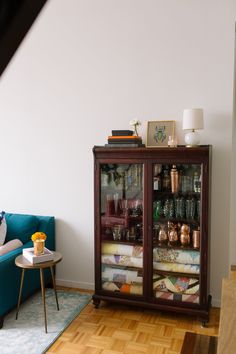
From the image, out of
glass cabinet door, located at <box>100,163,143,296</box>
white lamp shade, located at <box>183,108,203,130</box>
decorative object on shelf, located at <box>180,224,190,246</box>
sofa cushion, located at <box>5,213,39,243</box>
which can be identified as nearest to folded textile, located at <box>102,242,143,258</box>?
glass cabinet door, located at <box>100,163,143,296</box>

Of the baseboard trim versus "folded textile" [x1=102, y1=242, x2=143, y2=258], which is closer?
"folded textile" [x1=102, y1=242, x2=143, y2=258]

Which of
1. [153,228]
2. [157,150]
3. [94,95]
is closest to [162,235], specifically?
[153,228]

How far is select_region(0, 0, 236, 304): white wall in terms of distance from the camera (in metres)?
2.98

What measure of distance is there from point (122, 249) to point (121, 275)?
0.81 feet

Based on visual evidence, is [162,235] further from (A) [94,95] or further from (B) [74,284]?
(A) [94,95]

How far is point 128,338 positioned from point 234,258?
1.87 metres

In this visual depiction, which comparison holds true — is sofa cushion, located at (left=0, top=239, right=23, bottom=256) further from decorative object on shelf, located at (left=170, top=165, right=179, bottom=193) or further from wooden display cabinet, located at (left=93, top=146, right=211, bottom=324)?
decorative object on shelf, located at (left=170, top=165, right=179, bottom=193)

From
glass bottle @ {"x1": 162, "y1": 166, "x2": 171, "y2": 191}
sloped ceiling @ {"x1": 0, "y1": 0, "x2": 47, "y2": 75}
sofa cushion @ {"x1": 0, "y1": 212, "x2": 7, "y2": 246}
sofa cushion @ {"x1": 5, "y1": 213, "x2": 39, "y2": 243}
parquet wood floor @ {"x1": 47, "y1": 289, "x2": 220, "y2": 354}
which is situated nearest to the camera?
sloped ceiling @ {"x1": 0, "y1": 0, "x2": 47, "y2": 75}

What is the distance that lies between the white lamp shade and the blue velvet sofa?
5.55 ft

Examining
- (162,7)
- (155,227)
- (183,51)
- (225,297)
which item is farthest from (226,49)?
(225,297)

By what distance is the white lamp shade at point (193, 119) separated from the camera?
2.82 meters

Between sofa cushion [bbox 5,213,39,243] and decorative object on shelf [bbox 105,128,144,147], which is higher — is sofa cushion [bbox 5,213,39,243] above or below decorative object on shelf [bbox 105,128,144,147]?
below

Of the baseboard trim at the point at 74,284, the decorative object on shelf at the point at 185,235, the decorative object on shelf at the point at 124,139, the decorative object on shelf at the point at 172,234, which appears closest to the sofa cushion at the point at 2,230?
the baseboard trim at the point at 74,284

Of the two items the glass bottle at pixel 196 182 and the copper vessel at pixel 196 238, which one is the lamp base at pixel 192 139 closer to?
the glass bottle at pixel 196 182
